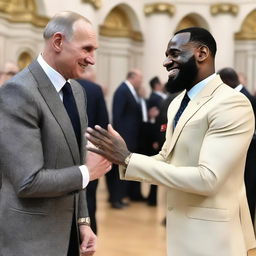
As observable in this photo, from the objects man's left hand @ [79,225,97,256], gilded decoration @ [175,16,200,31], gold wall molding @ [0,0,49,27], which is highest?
gold wall molding @ [0,0,49,27]

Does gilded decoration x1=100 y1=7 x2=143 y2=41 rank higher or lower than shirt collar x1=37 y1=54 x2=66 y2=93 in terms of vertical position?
higher

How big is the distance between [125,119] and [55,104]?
16.1ft

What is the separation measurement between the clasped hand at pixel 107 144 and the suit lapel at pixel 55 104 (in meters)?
0.07

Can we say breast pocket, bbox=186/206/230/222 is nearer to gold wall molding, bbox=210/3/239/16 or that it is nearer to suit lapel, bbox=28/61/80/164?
suit lapel, bbox=28/61/80/164

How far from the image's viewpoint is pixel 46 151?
1902 millimetres

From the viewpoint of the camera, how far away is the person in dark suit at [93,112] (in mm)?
4699

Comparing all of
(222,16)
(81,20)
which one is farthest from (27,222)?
(222,16)

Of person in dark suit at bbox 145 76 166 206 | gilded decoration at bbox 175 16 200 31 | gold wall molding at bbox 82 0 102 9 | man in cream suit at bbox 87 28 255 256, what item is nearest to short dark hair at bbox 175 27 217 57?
man in cream suit at bbox 87 28 255 256

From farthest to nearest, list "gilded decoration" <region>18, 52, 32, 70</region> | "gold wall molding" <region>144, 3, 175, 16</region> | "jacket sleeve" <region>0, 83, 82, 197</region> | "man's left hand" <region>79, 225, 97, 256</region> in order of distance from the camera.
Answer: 1. "gold wall molding" <region>144, 3, 175, 16</region>
2. "gilded decoration" <region>18, 52, 32, 70</region>
3. "man's left hand" <region>79, 225, 97, 256</region>
4. "jacket sleeve" <region>0, 83, 82, 197</region>

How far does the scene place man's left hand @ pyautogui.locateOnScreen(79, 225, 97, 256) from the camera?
2.18m

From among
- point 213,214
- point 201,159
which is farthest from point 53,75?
point 213,214

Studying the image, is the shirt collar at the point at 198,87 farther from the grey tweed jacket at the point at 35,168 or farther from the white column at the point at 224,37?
the white column at the point at 224,37

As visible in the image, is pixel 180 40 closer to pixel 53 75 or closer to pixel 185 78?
pixel 185 78

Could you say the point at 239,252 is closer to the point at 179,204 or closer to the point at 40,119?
the point at 179,204
